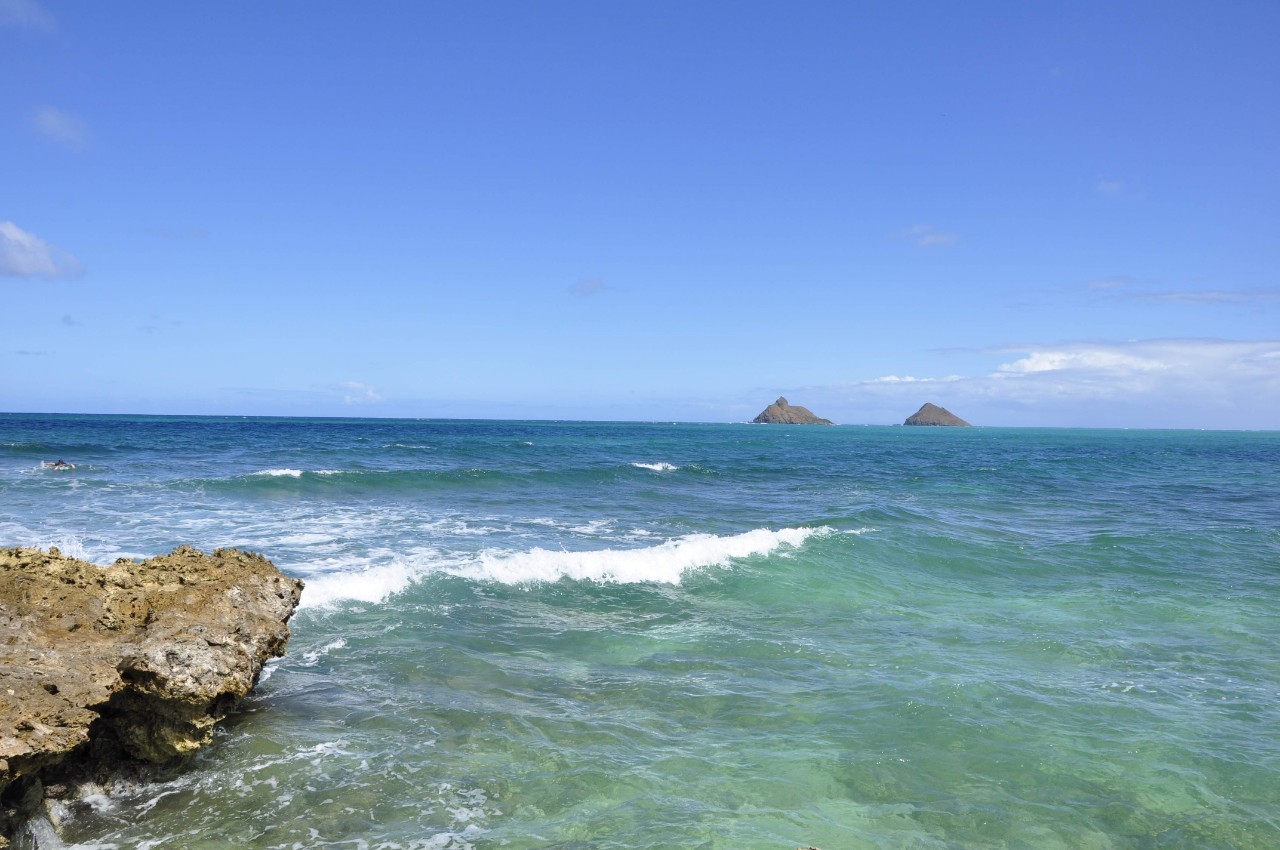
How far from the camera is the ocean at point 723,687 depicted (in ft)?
18.5

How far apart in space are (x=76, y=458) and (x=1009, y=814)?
3876 cm

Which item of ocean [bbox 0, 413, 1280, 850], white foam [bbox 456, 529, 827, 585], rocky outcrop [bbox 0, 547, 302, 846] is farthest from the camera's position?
white foam [bbox 456, 529, 827, 585]

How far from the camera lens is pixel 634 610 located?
1163cm

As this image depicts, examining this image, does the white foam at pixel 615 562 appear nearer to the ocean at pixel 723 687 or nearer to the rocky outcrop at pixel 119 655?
the ocean at pixel 723 687

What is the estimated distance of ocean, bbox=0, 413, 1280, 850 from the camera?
18.5 ft

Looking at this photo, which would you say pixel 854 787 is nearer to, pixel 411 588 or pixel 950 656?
pixel 950 656

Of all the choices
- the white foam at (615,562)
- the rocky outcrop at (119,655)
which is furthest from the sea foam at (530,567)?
the rocky outcrop at (119,655)

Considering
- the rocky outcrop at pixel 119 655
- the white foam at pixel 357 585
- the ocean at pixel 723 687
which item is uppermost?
the rocky outcrop at pixel 119 655

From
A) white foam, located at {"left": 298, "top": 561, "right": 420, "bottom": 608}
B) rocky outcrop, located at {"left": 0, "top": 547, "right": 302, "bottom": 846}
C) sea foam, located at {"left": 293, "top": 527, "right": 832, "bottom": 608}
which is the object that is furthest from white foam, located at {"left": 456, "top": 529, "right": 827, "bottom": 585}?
rocky outcrop, located at {"left": 0, "top": 547, "right": 302, "bottom": 846}

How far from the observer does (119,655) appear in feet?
18.3

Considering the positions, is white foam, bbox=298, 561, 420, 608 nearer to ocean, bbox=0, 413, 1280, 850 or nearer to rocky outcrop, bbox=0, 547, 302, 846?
ocean, bbox=0, 413, 1280, 850

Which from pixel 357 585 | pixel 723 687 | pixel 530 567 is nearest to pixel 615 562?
pixel 530 567

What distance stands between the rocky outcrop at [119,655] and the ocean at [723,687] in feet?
1.45

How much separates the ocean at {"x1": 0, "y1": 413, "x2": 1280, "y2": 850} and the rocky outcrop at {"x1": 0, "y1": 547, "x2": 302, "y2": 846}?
441 millimetres
